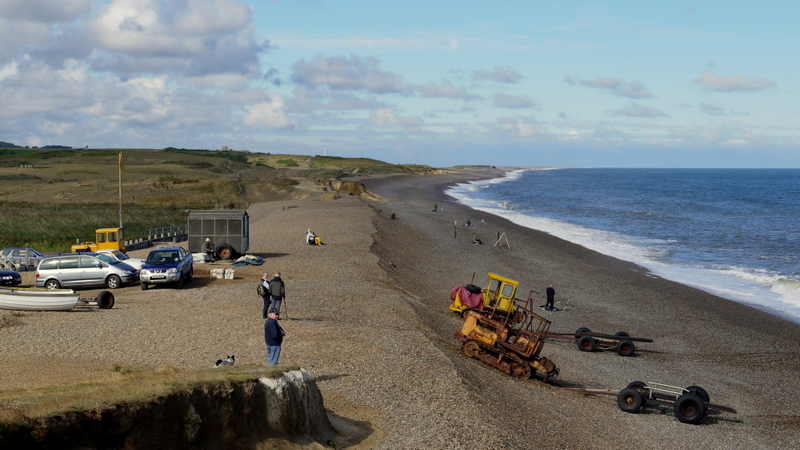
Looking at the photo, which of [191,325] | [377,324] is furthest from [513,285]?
[191,325]

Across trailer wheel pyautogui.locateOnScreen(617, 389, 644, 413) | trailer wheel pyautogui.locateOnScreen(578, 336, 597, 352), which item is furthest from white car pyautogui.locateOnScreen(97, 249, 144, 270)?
trailer wheel pyautogui.locateOnScreen(617, 389, 644, 413)

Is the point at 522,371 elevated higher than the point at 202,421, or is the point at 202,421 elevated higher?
the point at 202,421

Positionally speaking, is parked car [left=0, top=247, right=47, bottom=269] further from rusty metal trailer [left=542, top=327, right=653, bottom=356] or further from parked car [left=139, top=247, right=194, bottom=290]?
rusty metal trailer [left=542, top=327, right=653, bottom=356]

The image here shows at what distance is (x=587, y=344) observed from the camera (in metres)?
23.3

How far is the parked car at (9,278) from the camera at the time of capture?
2664 cm

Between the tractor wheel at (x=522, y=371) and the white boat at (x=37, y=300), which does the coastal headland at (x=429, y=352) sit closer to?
the tractor wheel at (x=522, y=371)

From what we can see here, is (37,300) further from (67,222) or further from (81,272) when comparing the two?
(67,222)

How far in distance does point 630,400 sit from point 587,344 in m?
5.88

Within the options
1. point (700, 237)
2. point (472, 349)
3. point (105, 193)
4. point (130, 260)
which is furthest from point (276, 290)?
point (105, 193)

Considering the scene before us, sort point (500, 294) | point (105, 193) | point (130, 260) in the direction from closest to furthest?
point (500, 294) < point (130, 260) < point (105, 193)

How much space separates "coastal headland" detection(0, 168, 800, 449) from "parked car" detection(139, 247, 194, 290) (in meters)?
0.56

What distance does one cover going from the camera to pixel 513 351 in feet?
63.5

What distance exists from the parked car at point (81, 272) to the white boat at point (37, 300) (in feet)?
17.5

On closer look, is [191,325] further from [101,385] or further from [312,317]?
[101,385]
